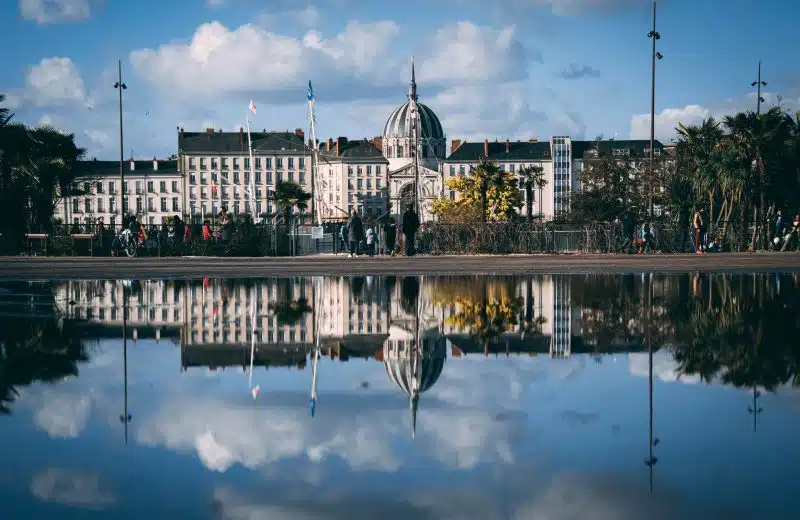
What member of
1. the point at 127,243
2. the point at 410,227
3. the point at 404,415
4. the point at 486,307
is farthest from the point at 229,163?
the point at 404,415

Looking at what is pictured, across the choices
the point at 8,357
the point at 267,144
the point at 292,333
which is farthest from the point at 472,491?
the point at 267,144

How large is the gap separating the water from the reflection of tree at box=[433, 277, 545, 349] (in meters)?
0.11

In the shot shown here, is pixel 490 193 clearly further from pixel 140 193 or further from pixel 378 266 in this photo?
pixel 140 193

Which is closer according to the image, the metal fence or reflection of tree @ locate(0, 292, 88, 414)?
reflection of tree @ locate(0, 292, 88, 414)

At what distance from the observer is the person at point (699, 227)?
4212 centimetres

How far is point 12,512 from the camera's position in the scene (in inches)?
230

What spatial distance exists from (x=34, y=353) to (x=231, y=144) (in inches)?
7287

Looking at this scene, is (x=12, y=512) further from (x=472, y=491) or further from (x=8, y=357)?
(x=8, y=357)

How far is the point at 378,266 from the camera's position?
34219mm

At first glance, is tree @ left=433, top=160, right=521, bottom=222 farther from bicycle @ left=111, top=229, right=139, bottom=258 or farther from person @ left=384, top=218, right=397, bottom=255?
bicycle @ left=111, top=229, right=139, bottom=258

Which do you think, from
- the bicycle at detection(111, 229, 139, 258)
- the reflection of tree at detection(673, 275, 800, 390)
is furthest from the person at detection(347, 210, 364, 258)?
the reflection of tree at detection(673, 275, 800, 390)

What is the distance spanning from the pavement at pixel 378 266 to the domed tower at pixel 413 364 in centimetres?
1628

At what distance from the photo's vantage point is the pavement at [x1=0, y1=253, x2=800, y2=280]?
30266 millimetres

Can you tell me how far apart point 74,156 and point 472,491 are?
52.3 meters
